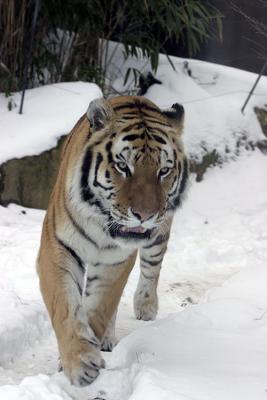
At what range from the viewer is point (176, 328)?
291 centimetres

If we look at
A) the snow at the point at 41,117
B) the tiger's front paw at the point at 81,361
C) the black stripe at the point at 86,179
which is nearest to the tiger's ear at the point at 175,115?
the black stripe at the point at 86,179

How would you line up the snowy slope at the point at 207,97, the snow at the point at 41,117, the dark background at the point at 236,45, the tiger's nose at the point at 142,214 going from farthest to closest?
the snowy slope at the point at 207,97 → the dark background at the point at 236,45 → the snow at the point at 41,117 → the tiger's nose at the point at 142,214

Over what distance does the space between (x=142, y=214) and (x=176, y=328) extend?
2.12ft

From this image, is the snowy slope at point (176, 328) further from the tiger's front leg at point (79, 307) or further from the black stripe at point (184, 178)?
the black stripe at point (184, 178)

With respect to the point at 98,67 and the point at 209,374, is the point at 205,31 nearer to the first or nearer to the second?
the point at 98,67

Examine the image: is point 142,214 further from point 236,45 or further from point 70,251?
point 236,45

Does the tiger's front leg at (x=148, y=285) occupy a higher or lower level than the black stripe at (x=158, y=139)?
lower

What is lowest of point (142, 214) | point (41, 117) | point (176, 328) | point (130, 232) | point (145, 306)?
point (41, 117)

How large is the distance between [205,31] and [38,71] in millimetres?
1449

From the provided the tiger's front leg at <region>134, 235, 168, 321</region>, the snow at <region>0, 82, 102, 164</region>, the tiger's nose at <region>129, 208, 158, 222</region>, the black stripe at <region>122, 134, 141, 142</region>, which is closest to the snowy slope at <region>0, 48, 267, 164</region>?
the snow at <region>0, 82, 102, 164</region>

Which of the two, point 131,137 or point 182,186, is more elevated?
point 131,137

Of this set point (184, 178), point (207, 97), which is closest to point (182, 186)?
point (184, 178)

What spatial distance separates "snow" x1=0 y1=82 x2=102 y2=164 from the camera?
201 inches

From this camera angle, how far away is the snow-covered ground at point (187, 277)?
242 cm
